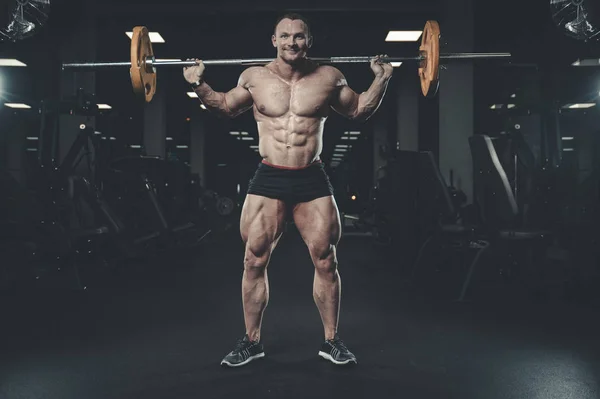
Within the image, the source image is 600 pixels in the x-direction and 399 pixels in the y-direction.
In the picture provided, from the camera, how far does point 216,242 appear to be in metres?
7.46

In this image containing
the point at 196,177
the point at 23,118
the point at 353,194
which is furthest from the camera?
the point at 23,118

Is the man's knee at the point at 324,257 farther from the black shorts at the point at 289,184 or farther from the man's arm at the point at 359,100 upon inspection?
the man's arm at the point at 359,100

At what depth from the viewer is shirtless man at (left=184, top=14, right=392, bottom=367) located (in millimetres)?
2018

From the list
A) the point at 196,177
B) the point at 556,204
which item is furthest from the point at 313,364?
the point at 196,177

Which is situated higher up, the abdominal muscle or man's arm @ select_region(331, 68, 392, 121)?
man's arm @ select_region(331, 68, 392, 121)

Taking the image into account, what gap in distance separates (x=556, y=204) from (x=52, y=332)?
331cm

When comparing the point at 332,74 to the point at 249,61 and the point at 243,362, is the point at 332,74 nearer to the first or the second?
the point at 249,61

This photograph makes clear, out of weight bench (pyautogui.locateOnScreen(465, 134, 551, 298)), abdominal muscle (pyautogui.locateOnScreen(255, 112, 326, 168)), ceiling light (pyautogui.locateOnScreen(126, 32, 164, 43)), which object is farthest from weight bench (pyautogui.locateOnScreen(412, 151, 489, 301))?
ceiling light (pyautogui.locateOnScreen(126, 32, 164, 43))

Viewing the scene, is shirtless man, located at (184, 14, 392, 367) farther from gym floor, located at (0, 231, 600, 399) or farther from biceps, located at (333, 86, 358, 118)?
gym floor, located at (0, 231, 600, 399)

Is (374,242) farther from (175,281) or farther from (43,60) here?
(43,60)

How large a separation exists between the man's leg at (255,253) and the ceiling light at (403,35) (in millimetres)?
5612

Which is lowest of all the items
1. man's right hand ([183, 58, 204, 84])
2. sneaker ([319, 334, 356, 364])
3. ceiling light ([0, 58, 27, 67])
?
sneaker ([319, 334, 356, 364])

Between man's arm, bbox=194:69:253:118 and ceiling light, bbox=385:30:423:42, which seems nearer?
man's arm, bbox=194:69:253:118

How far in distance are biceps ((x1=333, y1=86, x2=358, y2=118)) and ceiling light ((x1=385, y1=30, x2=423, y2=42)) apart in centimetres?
536
